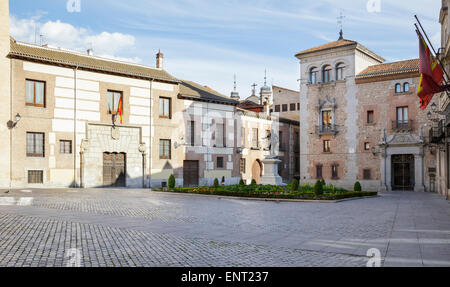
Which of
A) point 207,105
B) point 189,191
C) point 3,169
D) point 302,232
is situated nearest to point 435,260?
point 302,232

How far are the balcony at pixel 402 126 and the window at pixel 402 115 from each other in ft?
0.30

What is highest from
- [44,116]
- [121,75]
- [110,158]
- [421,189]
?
[121,75]

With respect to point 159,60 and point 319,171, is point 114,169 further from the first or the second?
point 319,171

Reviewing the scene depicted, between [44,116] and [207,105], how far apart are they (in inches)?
558

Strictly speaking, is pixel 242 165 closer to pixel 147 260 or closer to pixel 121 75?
pixel 121 75

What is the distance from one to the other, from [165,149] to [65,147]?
319 inches

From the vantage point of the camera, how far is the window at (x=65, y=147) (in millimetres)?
28094

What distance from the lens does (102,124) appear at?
30.0m

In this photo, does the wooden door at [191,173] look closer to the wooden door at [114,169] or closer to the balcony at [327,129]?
the wooden door at [114,169]

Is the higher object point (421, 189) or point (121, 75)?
point (121, 75)

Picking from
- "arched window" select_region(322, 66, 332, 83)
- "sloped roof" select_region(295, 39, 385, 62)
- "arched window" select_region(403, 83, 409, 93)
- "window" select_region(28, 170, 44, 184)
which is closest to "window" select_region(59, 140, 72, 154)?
"window" select_region(28, 170, 44, 184)

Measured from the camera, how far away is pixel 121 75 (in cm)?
3114

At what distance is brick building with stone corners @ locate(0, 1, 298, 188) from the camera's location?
26234mm

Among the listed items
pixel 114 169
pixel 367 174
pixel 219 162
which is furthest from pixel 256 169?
pixel 114 169
